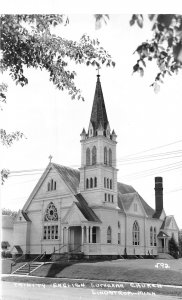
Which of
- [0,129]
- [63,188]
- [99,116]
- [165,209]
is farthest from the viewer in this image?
[63,188]

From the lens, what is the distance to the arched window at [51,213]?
6.47 meters

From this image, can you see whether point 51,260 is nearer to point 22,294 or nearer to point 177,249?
point 22,294

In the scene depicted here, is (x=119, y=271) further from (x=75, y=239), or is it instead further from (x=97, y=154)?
(x=97, y=154)

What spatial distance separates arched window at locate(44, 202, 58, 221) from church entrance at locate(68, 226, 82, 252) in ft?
1.56

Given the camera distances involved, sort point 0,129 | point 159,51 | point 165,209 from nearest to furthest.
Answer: point 159,51
point 0,129
point 165,209

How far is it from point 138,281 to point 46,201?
2.27m

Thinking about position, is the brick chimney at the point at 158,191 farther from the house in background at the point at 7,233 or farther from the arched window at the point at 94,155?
the house in background at the point at 7,233

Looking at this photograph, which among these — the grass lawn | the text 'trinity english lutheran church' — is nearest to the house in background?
the text 'trinity english lutheran church'

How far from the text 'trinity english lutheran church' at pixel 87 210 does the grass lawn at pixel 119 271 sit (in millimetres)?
272

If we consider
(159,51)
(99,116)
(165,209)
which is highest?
(99,116)

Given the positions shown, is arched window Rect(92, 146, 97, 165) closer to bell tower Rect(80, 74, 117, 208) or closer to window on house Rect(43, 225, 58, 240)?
bell tower Rect(80, 74, 117, 208)

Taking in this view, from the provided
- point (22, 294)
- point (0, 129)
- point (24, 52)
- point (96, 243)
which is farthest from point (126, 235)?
point (24, 52)

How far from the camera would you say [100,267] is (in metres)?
6.13

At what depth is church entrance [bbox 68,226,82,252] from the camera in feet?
21.5
